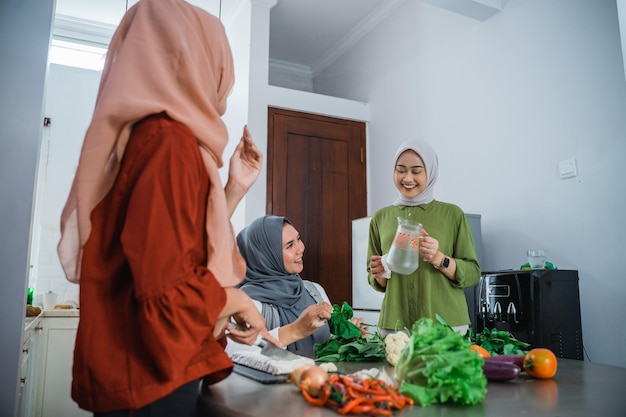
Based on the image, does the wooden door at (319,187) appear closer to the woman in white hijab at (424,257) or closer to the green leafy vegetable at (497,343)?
the woman in white hijab at (424,257)

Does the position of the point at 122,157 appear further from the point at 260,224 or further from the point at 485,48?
the point at 485,48

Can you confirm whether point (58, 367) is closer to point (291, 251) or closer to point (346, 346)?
point (291, 251)

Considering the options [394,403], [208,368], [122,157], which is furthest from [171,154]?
[394,403]

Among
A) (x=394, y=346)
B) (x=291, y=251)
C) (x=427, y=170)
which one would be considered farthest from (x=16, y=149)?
(x=427, y=170)

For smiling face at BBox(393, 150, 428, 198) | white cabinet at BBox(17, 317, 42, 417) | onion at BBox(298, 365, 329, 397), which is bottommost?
white cabinet at BBox(17, 317, 42, 417)

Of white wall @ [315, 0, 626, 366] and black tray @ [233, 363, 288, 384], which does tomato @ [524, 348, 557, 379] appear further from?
→ white wall @ [315, 0, 626, 366]

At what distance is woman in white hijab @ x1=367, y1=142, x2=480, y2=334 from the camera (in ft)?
5.74

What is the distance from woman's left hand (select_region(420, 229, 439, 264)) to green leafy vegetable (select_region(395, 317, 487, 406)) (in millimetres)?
846

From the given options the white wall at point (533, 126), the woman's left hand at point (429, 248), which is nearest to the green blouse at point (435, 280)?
the woman's left hand at point (429, 248)

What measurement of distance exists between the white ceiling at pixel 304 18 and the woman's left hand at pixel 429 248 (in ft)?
9.06

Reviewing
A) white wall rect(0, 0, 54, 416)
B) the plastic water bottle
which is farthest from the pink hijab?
the plastic water bottle

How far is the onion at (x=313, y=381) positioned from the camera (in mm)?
766

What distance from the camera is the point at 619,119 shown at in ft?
7.03

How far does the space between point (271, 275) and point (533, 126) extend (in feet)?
5.39
